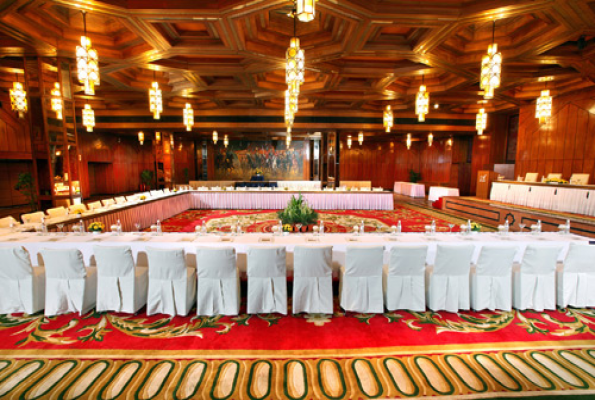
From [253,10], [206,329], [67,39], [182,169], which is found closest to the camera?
[206,329]

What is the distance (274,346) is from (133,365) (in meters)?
1.24

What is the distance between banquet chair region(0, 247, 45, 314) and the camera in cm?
308

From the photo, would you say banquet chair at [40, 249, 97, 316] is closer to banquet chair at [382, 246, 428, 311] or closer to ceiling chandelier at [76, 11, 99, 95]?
ceiling chandelier at [76, 11, 99, 95]

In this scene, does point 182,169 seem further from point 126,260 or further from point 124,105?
point 126,260

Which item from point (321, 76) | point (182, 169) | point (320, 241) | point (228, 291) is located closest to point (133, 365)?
point (228, 291)

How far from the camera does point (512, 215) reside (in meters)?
7.94

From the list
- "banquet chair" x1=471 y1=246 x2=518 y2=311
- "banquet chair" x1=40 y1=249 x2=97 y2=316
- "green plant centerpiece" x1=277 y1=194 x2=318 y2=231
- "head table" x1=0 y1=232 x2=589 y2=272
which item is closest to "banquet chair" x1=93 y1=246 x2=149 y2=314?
"banquet chair" x1=40 y1=249 x2=97 y2=316

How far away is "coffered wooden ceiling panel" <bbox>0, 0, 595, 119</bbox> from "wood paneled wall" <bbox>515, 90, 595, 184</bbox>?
28.0 inches

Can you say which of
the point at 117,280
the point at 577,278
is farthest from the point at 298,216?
the point at 577,278

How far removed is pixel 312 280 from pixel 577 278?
3.25 m

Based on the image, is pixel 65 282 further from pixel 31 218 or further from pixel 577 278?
pixel 577 278

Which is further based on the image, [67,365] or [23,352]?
[23,352]

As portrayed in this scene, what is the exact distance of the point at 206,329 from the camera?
296 centimetres

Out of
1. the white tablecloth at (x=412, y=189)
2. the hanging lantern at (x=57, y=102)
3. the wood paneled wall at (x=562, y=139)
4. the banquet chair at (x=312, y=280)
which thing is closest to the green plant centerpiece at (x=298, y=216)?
the banquet chair at (x=312, y=280)
